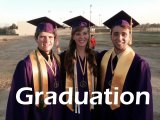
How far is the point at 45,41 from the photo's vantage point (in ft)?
13.3

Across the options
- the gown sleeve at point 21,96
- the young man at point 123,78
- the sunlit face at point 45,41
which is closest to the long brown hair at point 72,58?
the young man at point 123,78

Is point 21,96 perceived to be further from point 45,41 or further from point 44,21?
point 44,21

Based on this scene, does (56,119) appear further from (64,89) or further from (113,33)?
(113,33)

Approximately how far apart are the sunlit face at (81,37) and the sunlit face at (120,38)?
1.24 feet

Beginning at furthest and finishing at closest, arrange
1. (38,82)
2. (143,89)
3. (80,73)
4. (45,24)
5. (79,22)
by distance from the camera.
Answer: (79,22)
(45,24)
(80,73)
(38,82)
(143,89)

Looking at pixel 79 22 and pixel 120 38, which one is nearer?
pixel 120 38

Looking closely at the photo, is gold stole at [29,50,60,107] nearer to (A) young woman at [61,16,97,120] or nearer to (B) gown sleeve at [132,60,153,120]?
(A) young woman at [61,16,97,120]

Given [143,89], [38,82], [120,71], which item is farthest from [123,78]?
[38,82]

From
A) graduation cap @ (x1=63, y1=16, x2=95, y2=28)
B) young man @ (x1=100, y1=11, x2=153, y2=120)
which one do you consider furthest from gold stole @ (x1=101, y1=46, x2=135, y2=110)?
graduation cap @ (x1=63, y1=16, x2=95, y2=28)

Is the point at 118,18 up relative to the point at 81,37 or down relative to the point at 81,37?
up

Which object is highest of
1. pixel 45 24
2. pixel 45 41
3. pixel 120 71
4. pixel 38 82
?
pixel 45 24

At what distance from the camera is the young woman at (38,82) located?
156 inches

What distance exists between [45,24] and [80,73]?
815 millimetres

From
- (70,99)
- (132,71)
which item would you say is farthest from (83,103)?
(132,71)
